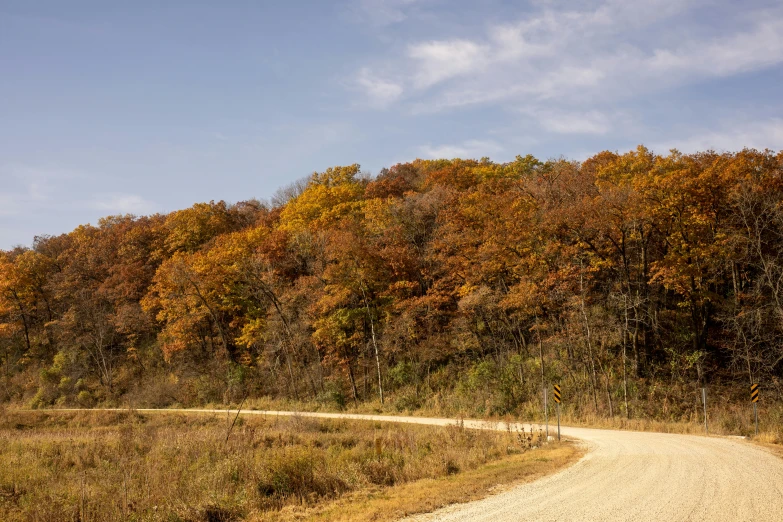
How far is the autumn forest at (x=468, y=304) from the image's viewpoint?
2922cm

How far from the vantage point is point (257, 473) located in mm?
14484

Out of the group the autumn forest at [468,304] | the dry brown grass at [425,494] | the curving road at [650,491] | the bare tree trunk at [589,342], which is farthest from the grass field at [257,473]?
the autumn forest at [468,304]

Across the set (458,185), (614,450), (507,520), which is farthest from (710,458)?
(458,185)

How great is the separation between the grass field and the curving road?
1028mm

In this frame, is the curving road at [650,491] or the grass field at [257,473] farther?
the grass field at [257,473]

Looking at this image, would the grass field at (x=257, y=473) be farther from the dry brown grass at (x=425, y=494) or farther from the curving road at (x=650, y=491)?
the curving road at (x=650, y=491)

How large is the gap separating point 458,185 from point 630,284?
2305 centimetres

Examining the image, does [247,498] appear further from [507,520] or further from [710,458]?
[710,458]

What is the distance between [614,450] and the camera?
1769 centimetres

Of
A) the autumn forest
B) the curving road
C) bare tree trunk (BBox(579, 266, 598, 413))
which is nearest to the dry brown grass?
the curving road

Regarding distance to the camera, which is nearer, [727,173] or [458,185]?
[727,173]

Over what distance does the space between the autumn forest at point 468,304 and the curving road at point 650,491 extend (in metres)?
12.7

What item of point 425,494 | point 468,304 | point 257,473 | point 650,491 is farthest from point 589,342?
point 257,473

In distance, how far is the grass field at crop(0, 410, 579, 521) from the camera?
12.2m
